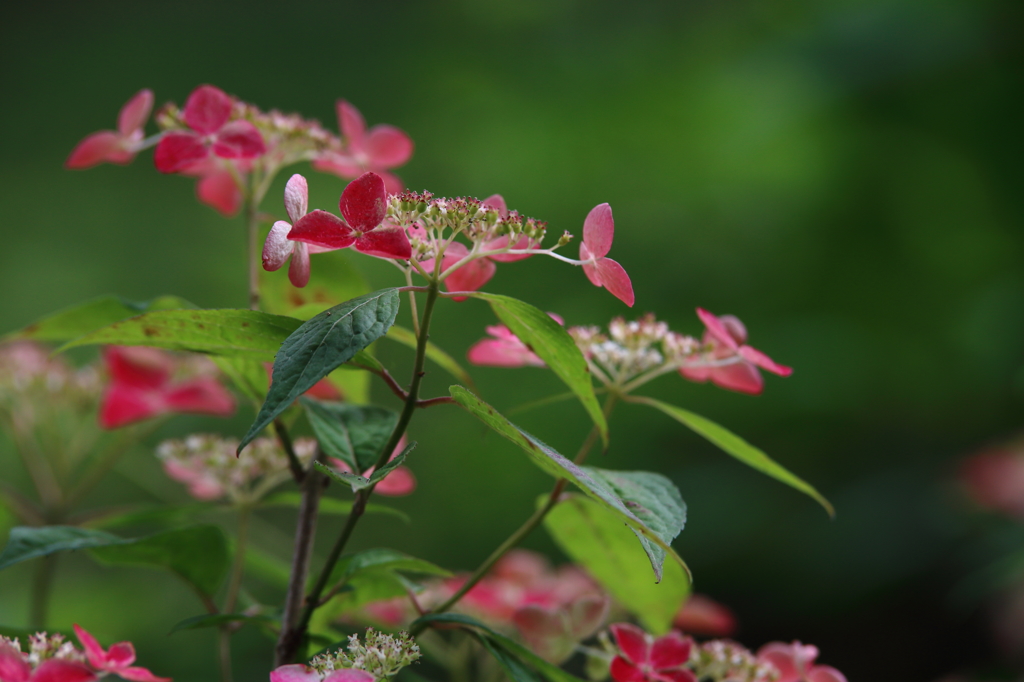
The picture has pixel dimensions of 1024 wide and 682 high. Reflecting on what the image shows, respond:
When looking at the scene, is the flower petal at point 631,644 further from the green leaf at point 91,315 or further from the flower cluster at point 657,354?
the green leaf at point 91,315

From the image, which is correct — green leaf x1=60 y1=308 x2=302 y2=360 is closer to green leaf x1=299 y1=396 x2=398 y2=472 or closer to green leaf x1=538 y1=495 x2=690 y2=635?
green leaf x1=299 y1=396 x2=398 y2=472

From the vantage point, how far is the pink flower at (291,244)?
0.83ft

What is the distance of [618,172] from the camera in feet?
5.33

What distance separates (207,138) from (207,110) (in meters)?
0.01

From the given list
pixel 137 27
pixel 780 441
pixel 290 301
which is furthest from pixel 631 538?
pixel 137 27

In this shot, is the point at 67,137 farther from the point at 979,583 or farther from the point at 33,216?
the point at 979,583

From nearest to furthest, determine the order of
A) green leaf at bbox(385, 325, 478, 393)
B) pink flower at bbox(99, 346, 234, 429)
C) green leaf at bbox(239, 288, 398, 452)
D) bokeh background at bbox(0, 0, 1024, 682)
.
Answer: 1. green leaf at bbox(239, 288, 398, 452)
2. green leaf at bbox(385, 325, 478, 393)
3. pink flower at bbox(99, 346, 234, 429)
4. bokeh background at bbox(0, 0, 1024, 682)

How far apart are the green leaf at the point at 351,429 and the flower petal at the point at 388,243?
0.30ft

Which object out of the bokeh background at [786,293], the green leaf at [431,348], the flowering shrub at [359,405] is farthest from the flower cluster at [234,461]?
the bokeh background at [786,293]

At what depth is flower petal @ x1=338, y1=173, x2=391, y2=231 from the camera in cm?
26

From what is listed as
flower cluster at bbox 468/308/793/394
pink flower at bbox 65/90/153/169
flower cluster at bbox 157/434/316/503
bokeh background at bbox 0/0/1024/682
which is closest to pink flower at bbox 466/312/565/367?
flower cluster at bbox 468/308/793/394

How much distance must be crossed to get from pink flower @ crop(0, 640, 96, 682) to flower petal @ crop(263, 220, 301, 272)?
16cm

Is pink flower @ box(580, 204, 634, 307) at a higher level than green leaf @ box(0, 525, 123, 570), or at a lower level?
higher

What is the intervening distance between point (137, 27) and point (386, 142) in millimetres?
2875
